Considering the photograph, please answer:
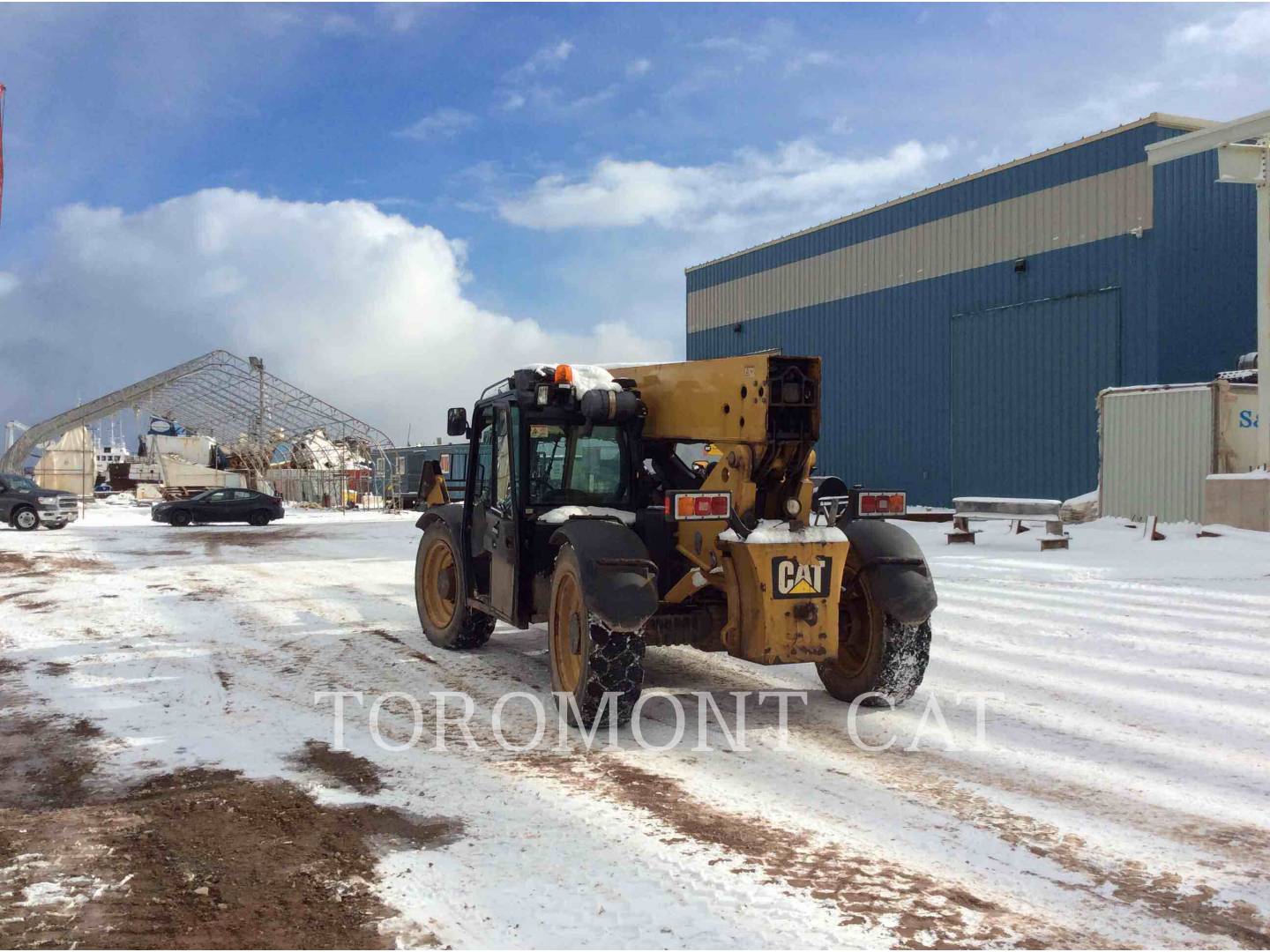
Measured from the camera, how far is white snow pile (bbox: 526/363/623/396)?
721cm

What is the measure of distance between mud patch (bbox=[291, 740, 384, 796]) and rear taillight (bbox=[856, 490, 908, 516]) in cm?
351

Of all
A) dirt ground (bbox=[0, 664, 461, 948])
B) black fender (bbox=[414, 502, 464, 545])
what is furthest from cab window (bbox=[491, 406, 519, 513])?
dirt ground (bbox=[0, 664, 461, 948])

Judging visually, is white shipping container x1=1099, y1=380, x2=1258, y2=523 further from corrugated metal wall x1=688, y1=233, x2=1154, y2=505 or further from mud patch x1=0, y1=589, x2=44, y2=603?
mud patch x1=0, y1=589, x2=44, y2=603

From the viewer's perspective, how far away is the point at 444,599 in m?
8.95

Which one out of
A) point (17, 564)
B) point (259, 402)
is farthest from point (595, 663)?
point (259, 402)

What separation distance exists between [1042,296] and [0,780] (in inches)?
984

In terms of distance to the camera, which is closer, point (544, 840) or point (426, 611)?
point (544, 840)

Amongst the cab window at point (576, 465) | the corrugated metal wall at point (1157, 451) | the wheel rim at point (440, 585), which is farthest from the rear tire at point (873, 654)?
the corrugated metal wall at point (1157, 451)

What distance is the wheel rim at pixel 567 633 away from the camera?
6195 mm

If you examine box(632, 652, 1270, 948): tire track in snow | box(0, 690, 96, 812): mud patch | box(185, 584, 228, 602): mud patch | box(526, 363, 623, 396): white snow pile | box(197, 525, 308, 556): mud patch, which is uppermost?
box(526, 363, 623, 396): white snow pile

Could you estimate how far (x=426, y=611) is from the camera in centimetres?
932

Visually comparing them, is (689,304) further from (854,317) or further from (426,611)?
(426,611)

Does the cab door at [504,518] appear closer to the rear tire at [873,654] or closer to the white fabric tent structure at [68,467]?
the rear tire at [873,654]

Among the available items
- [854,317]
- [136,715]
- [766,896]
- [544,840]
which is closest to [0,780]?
[136,715]
